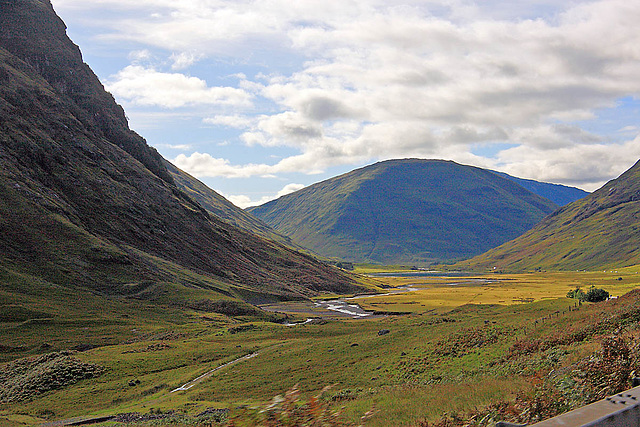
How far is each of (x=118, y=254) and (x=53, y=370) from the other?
9521 centimetres

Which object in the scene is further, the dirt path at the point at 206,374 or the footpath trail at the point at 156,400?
the dirt path at the point at 206,374

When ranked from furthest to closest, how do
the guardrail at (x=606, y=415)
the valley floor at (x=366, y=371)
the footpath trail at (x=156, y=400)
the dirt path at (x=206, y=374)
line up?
the dirt path at (x=206, y=374), the footpath trail at (x=156, y=400), the valley floor at (x=366, y=371), the guardrail at (x=606, y=415)

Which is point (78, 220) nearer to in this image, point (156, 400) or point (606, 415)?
point (156, 400)

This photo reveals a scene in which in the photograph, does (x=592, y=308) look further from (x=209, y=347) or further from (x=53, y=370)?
(x=53, y=370)

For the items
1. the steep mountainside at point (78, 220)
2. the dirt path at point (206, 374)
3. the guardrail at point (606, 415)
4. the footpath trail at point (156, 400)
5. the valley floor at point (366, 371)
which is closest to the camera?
the guardrail at point (606, 415)

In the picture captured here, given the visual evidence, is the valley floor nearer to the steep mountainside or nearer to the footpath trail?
the footpath trail

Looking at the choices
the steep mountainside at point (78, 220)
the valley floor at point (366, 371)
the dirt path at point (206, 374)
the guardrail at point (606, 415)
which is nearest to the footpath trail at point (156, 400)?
the dirt path at point (206, 374)

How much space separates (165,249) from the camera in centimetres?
17925

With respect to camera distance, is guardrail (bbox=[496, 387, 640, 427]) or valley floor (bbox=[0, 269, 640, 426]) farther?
valley floor (bbox=[0, 269, 640, 426])

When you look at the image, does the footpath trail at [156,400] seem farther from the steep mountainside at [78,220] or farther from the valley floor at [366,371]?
the steep mountainside at [78,220]

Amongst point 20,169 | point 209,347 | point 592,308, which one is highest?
point 20,169

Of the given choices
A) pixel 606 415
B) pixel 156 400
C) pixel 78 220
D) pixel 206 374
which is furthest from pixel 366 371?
pixel 78 220

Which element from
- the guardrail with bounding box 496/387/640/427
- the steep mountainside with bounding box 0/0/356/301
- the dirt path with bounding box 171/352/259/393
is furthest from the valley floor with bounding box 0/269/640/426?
the steep mountainside with bounding box 0/0/356/301

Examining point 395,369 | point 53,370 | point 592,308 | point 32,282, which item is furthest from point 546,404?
point 32,282
